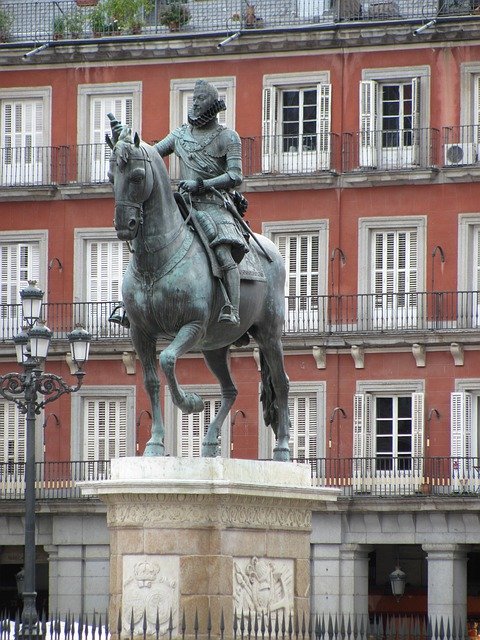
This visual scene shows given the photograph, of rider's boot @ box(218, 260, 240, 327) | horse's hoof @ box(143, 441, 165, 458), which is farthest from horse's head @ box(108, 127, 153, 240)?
horse's hoof @ box(143, 441, 165, 458)

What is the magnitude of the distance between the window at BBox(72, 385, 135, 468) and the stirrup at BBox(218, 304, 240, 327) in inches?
1249

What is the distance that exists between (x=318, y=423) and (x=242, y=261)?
98.2 feet

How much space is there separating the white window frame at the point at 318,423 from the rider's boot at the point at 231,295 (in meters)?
30.2

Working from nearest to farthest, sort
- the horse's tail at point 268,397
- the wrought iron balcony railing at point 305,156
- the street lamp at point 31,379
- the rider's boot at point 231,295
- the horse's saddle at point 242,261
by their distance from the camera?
the rider's boot at point 231,295 → the horse's saddle at point 242,261 → the horse's tail at point 268,397 → the street lamp at point 31,379 → the wrought iron balcony railing at point 305,156

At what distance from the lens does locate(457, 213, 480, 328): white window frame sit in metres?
51.3

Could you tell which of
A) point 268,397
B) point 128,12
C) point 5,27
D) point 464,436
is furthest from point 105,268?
point 268,397

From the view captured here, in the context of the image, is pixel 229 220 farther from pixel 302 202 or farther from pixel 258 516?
pixel 302 202

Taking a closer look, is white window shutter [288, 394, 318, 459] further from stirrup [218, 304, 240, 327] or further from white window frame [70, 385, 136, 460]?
stirrup [218, 304, 240, 327]

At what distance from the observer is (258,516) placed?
2230 centimetres

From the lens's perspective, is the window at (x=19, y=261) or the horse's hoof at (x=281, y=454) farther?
the window at (x=19, y=261)

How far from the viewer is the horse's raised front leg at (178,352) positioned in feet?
70.7

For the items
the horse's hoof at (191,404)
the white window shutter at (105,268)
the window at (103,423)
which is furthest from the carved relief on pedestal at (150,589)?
the white window shutter at (105,268)

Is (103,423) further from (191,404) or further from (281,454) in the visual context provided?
(191,404)

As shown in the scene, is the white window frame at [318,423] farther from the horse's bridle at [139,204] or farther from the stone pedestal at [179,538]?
the horse's bridle at [139,204]
